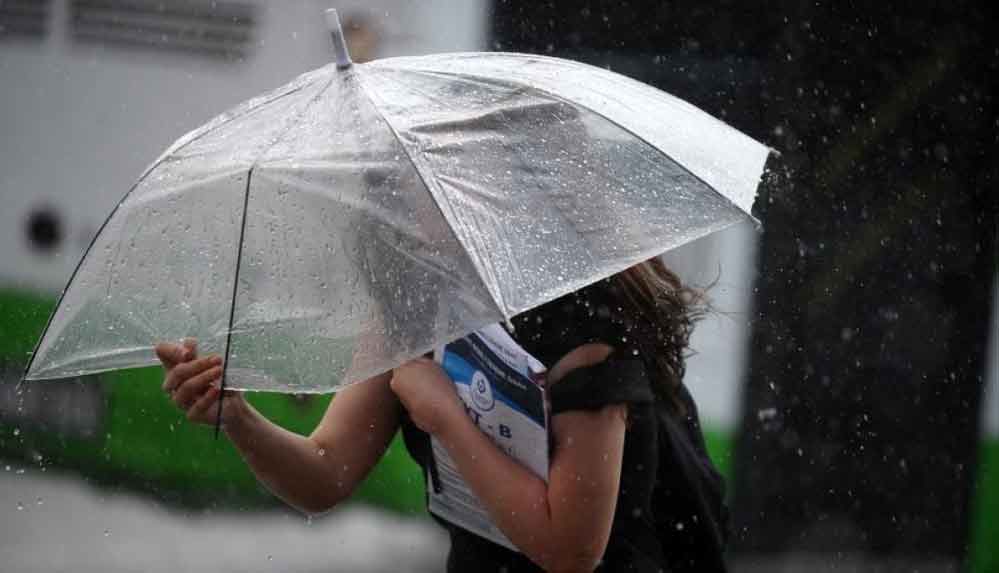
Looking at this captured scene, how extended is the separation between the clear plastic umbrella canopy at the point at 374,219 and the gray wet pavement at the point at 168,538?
10.5 ft

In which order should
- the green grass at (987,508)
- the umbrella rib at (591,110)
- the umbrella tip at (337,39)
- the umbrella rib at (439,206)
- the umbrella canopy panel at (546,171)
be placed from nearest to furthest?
the umbrella rib at (439,206) → the umbrella canopy panel at (546,171) → the umbrella tip at (337,39) → the umbrella rib at (591,110) → the green grass at (987,508)

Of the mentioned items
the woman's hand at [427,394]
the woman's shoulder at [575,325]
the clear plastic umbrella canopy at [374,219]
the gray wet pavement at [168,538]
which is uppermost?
the clear plastic umbrella canopy at [374,219]

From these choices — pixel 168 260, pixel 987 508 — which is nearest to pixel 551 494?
pixel 168 260

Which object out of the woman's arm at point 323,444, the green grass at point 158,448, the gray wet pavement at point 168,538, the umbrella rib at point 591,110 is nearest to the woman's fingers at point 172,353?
the woman's arm at point 323,444

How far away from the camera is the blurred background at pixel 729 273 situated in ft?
16.3

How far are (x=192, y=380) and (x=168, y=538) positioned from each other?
374 cm

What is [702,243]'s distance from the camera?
4.45 meters

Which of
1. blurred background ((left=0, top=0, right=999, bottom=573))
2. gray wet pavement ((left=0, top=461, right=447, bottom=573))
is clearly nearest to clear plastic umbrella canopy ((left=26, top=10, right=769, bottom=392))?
blurred background ((left=0, top=0, right=999, bottom=573))

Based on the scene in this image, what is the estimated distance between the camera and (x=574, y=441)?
2168mm

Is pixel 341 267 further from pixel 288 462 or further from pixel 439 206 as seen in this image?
pixel 288 462

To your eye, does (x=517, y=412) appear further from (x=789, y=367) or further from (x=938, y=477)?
(x=938, y=477)

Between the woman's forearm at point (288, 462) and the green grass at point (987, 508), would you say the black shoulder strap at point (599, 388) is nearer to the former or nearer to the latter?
the woman's forearm at point (288, 462)

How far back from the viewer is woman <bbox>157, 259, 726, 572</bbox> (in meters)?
2.16

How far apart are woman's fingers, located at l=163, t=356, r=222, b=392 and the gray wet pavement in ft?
11.1
